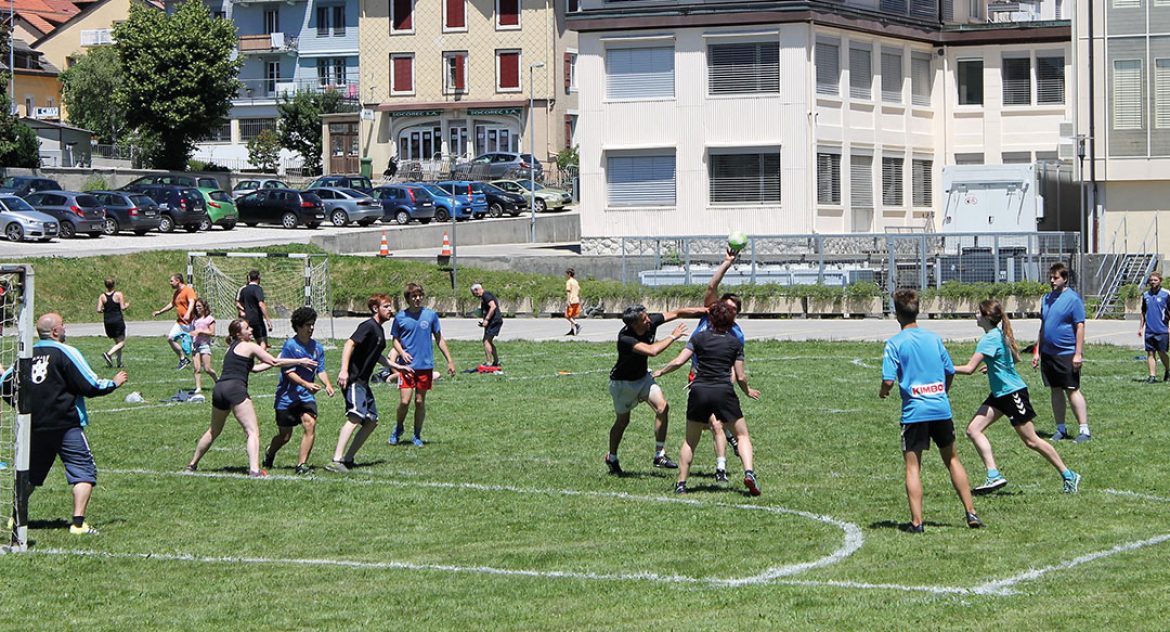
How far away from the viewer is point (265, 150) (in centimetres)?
9100

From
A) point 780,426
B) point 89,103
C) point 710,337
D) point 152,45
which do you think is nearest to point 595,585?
point 710,337

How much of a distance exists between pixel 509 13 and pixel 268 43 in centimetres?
1779

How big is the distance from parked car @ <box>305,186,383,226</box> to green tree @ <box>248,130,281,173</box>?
2586 centimetres

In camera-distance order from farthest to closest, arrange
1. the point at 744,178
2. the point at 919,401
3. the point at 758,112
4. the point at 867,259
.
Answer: the point at 744,178 → the point at 758,112 → the point at 867,259 → the point at 919,401

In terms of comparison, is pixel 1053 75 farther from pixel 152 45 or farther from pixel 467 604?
pixel 467 604

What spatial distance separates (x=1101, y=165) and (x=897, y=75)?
34.8 feet

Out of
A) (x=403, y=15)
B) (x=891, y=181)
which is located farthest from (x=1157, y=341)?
(x=403, y=15)

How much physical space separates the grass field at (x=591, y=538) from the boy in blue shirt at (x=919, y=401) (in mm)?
417

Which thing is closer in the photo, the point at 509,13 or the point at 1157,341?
the point at 1157,341

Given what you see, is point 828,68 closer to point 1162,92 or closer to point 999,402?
point 1162,92

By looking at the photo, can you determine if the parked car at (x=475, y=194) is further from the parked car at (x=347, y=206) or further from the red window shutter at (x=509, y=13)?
the red window shutter at (x=509, y=13)

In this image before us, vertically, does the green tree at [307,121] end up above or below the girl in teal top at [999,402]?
above

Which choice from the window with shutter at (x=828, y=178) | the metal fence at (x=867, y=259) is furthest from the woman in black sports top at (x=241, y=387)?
the window with shutter at (x=828, y=178)

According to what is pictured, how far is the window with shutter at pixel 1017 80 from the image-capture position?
5622 cm
